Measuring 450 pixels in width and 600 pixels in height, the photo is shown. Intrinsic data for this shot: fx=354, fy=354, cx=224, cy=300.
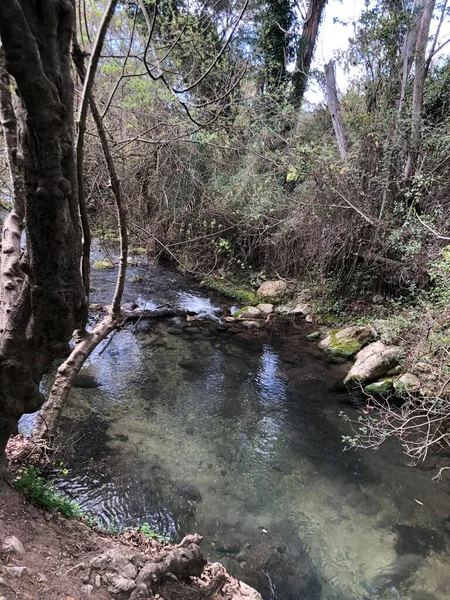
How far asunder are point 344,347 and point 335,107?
4.95 meters

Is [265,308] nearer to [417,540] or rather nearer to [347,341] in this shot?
[347,341]

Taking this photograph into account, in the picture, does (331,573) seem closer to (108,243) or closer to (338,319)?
(338,319)

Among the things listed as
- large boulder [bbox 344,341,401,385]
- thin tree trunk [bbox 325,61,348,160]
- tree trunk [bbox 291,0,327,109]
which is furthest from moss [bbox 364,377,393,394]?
tree trunk [bbox 291,0,327,109]

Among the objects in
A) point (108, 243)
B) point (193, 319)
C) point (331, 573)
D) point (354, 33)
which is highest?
point (354, 33)

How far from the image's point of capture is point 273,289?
30.5 ft

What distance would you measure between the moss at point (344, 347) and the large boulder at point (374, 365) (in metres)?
0.52

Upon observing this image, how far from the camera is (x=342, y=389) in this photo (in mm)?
5910

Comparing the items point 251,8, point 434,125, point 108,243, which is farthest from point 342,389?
point 251,8

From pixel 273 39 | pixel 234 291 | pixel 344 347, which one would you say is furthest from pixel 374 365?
pixel 273 39

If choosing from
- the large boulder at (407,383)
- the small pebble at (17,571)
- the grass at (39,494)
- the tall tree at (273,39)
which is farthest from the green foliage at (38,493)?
the tall tree at (273,39)

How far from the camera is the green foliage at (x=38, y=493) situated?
2.17 m

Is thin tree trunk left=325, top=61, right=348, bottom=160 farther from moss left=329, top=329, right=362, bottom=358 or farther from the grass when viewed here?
the grass

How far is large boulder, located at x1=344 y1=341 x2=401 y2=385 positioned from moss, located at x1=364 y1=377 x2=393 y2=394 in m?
0.17

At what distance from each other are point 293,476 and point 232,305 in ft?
17.4
